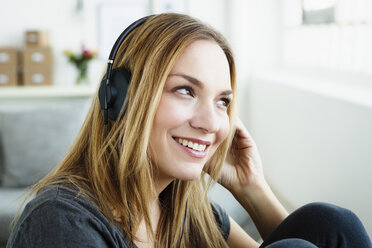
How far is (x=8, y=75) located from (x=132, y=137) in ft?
10.5

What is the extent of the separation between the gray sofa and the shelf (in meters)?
1.01

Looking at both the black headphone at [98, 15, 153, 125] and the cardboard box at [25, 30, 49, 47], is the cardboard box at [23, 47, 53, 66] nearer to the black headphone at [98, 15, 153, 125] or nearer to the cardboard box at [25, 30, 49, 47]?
the cardboard box at [25, 30, 49, 47]

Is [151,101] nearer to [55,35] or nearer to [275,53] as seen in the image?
[275,53]

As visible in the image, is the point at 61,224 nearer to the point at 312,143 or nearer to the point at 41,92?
the point at 312,143

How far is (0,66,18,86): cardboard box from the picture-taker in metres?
3.91

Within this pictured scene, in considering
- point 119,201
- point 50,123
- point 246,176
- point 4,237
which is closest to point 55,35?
point 50,123

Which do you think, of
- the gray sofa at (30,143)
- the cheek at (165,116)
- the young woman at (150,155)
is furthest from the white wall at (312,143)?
the gray sofa at (30,143)

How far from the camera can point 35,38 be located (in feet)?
13.3

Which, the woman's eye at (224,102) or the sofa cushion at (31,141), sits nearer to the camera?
the woman's eye at (224,102)

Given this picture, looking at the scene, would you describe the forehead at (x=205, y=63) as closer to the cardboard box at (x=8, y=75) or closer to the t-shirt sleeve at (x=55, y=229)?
the t-shirt sleeve at (x=55, y=229)

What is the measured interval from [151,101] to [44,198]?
0.95 feet

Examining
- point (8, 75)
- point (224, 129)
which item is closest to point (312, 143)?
point (224, 129)

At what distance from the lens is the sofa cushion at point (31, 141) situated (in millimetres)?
2715

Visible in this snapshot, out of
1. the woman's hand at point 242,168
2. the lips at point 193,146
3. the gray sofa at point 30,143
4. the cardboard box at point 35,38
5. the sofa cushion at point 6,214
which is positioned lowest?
the sofa cushion at point 6,214
